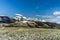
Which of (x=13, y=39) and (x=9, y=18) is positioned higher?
(x=9, y=18)

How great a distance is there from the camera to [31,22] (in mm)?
24906

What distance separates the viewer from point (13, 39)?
42.6 ft

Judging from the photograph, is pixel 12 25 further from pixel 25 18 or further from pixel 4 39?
pixel 4 39

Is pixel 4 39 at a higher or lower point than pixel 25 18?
lower

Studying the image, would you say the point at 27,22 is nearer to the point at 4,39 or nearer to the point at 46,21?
the point at 46,21

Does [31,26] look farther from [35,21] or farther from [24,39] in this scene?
[24,39]

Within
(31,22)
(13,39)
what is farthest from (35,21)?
(13,39)

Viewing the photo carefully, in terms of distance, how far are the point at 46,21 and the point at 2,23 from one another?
6627 mm

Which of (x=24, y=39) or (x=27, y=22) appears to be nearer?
(x=24, y=39)

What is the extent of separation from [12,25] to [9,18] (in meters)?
1.31

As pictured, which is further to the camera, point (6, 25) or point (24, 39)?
point (6, 25)

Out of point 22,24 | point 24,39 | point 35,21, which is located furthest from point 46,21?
point 24,39

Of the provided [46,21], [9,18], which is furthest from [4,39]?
[46,21]

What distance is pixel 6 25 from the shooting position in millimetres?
25047
